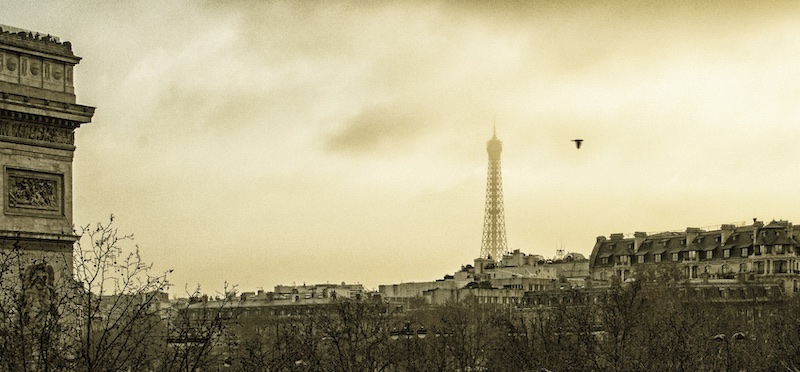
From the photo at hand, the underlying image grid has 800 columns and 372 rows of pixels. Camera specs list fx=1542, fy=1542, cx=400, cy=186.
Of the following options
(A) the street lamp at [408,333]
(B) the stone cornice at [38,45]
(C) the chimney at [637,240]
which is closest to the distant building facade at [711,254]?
(C) the chimney at [637,240]

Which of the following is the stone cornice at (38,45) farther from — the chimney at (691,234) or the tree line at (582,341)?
the chimney at (691,234)

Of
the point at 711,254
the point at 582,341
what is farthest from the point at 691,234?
the point at 582,341

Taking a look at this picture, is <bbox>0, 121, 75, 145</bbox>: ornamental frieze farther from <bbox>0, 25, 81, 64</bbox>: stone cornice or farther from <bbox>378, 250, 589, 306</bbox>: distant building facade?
<bbox>378, 250, 589, 306</bbox>: distant building facade

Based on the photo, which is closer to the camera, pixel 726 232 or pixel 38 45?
pixel 38 45

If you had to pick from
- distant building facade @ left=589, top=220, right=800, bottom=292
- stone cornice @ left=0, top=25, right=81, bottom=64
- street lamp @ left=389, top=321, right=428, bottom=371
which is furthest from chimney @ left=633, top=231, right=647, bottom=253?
stone cornice @ left=0, top=25, right=81, bottom=64

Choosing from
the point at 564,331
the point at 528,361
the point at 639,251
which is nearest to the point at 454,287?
the point at 639,251

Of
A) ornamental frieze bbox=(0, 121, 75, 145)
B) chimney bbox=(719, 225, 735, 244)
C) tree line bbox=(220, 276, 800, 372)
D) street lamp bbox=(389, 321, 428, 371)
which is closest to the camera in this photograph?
ornamental frieze bbox=(0, 121, 75, 145)

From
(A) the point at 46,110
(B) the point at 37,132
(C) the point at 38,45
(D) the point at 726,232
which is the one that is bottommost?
(B) the point at 37,132

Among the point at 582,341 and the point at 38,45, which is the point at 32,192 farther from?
the point at 582,341

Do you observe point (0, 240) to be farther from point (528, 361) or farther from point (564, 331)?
point (564, 331)

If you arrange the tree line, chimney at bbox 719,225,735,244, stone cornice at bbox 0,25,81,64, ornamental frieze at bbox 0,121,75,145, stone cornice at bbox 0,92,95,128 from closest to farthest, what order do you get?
stone cornice at bbox 0,92,95,128 < ornamental frieze at bbox 0,121,75,145 < stone cornice at bbox 0,25,81,64 < the tree line < chimney at bbox 719,225,735,244

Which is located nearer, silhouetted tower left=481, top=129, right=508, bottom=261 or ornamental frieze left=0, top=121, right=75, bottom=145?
ornamental frieze left=0, top=121, right=75, bottom=145
